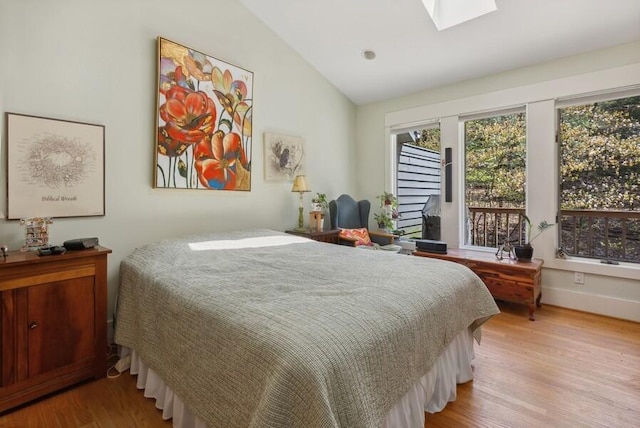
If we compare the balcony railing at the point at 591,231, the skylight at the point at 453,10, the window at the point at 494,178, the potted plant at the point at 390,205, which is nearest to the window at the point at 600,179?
the balcony railing at the point at 591,231

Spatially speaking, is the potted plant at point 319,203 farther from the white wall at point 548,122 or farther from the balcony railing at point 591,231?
the balcony railing at point 591,231

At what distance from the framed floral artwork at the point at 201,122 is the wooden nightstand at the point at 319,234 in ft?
2.55

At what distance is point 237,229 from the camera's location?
10.7ft

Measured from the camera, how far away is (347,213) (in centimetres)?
399

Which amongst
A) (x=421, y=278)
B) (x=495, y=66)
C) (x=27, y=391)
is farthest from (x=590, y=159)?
(x=27, y=391)

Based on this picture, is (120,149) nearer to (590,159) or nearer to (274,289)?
(274,289)

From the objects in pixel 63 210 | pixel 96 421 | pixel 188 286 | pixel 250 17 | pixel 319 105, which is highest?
pixel 250 17

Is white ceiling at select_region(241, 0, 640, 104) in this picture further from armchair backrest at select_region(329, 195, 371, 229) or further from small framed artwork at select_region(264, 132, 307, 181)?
armchair backrest at select_region(329, 195, 371, 229)

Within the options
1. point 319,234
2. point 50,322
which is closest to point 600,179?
point 319,234

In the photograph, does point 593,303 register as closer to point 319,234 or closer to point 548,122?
point 548,122

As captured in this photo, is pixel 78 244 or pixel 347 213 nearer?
pixel 78 244

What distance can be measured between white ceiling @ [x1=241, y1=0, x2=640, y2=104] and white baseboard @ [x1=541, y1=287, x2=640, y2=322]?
232 cm

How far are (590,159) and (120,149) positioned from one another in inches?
168

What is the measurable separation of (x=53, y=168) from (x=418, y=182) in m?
4.06
